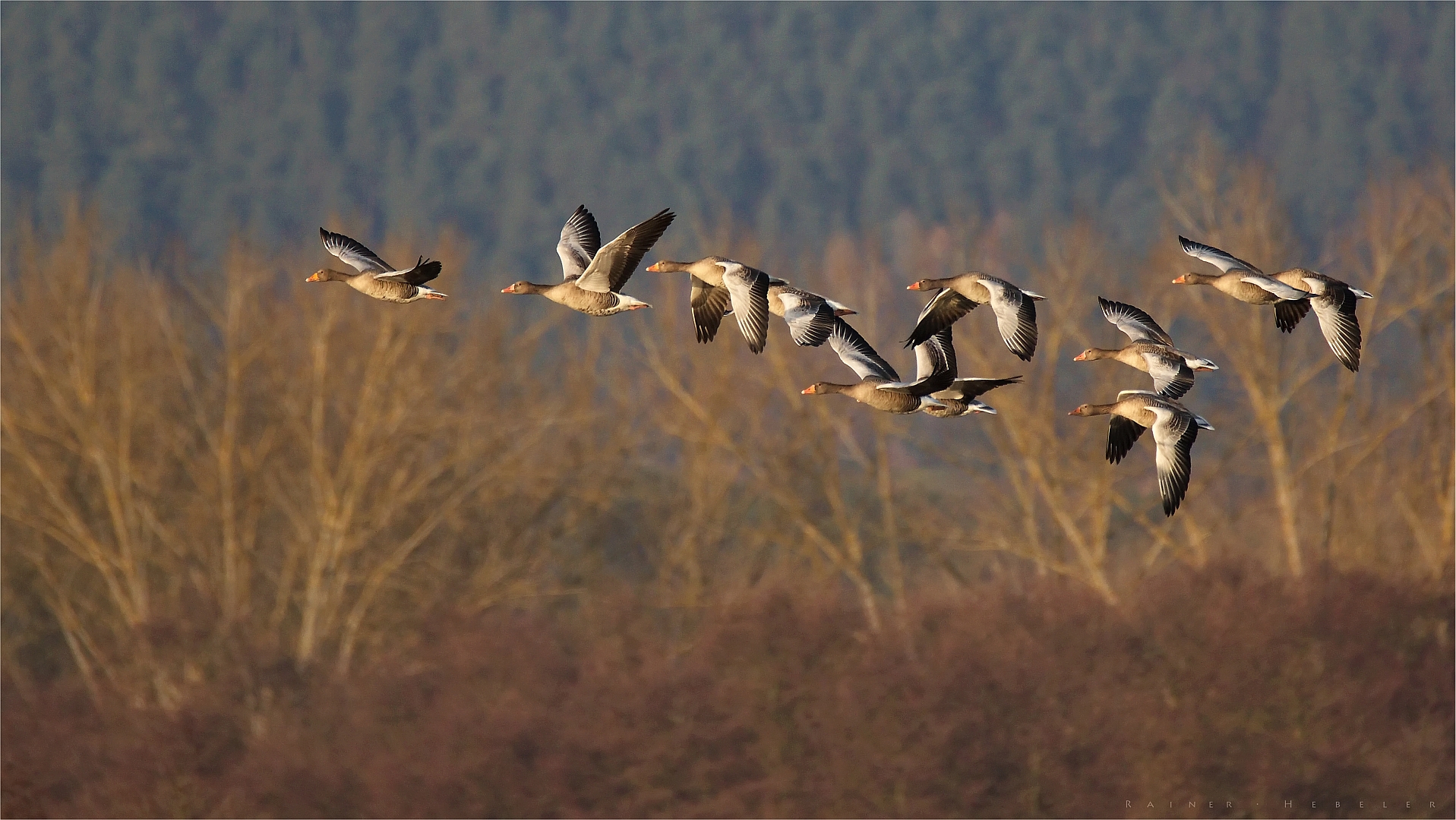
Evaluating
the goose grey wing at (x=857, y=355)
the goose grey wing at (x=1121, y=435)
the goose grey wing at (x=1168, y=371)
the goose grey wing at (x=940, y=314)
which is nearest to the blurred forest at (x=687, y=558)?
the goose grey wing at (x=857, y=355)

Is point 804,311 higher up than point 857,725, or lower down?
higher up

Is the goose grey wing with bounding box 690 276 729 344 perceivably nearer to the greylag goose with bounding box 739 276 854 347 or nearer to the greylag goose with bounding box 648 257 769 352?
the greylag goose with bounding box 648 257 769 352

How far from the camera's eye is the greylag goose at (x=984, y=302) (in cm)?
1428

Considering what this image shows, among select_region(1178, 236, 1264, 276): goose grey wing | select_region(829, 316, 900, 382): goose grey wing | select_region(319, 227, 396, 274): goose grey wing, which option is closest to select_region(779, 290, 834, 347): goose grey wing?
select_region(829, 316, 900, 382): goose grey wing

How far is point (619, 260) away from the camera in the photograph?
1427 centimetres

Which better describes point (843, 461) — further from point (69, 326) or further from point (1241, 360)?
point (69, 326)

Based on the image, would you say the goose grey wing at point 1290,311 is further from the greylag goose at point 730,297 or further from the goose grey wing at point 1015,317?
the greylag goose at point 730,297

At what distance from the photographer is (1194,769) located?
35.8 meters

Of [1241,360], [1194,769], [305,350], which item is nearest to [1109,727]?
[1194,769]

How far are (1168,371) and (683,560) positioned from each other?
3907cm

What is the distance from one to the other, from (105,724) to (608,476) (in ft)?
62.6

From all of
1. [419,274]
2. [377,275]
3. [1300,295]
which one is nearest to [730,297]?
[419,274]

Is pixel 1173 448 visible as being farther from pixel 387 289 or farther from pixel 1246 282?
pixel 387 289

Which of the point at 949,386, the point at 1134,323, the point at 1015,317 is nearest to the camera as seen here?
the point at 949,386
